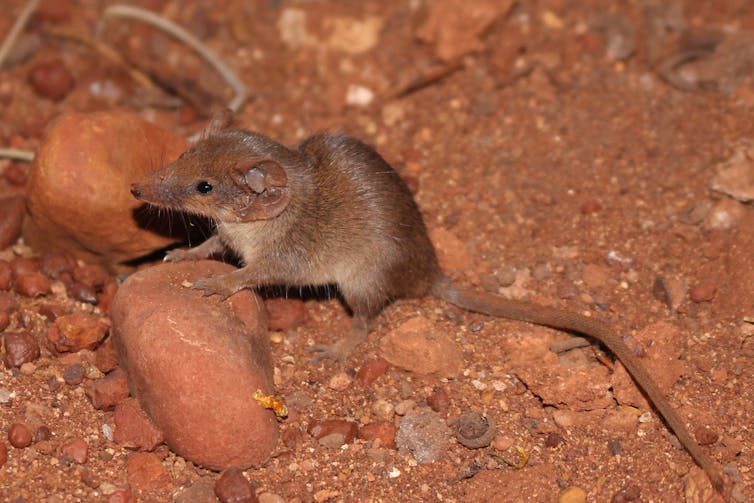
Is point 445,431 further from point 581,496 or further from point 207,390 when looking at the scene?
point 207,390

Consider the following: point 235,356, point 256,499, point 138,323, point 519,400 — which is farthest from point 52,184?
point 519,400

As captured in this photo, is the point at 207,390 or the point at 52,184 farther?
the point at 52,184

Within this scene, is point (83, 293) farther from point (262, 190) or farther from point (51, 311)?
point (262, 190)

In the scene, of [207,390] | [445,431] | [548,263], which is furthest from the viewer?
[548,263]

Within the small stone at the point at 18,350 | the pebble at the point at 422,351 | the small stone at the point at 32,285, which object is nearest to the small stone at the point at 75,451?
the small stone at the point at 18,350

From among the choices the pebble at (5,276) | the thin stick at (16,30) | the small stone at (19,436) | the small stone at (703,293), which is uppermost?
the thin stick at (16,30)

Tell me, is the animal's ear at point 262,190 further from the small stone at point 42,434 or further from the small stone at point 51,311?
the small stone at point 42,434

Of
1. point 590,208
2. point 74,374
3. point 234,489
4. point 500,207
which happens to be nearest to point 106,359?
point 74,374
